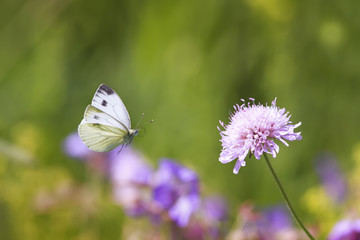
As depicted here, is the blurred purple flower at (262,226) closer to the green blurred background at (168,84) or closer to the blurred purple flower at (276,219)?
the blurred purple flower at (276,219)

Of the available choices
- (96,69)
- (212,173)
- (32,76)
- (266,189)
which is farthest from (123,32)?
(266,189)

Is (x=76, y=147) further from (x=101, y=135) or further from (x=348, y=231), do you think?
(x=348, y=231)

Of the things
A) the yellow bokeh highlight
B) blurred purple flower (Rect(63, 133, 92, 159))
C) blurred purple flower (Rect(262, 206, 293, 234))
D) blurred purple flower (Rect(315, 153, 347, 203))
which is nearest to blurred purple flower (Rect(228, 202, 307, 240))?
blurred purple flower (Rect(262, 206, 293, 234))

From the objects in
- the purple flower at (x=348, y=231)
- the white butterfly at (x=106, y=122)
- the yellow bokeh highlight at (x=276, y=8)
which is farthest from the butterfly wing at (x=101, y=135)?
the yellow bokeh highlight at (x=276, y=8)

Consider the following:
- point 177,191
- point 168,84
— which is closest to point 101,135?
point 177,191

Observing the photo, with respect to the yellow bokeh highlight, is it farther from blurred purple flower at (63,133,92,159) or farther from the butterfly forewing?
the butterfly forewing

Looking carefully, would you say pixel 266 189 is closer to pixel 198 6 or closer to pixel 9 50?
pixel 198 6
